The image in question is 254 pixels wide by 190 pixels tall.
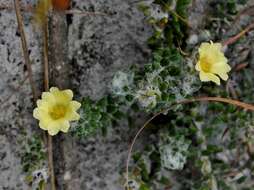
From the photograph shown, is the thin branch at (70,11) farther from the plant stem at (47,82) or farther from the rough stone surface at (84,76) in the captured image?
the plant stem at (47,82)

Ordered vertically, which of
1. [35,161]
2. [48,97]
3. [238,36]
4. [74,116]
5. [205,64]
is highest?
[238,36]

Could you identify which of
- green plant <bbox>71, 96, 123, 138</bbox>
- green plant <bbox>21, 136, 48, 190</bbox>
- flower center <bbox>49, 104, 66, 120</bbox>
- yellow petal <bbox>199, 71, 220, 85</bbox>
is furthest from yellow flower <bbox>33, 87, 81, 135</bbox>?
yellow petal <bbox>199, 71, 220, 85</bbox>

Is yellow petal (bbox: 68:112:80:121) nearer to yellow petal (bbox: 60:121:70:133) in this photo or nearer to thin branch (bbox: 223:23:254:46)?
yellow petal (bbox: 60:121:70:133)

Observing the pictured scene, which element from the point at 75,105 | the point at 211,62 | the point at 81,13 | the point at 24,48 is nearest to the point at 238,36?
the point at 211,62

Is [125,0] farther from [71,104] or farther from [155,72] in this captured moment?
[71,104]

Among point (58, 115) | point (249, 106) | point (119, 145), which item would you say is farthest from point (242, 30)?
point (58, 115)

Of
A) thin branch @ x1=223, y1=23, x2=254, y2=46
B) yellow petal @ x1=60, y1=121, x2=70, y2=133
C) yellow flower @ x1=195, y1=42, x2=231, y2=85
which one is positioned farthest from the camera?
thin branch @ x1=223, y1=23, x2=254, y2=46

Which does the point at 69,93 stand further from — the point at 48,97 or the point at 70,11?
the point at 70,11
